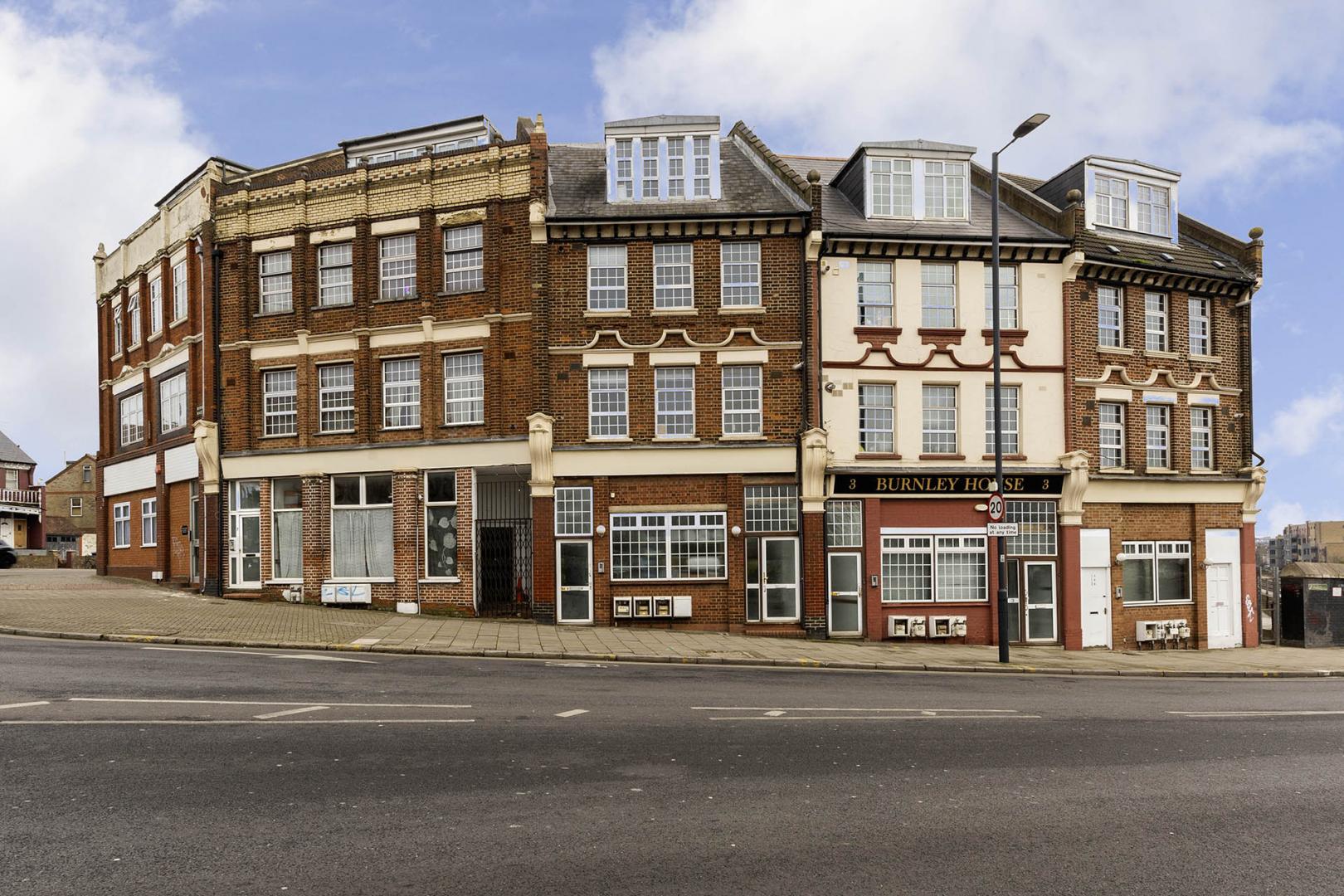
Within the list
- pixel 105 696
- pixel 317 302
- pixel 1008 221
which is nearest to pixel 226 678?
pixel 105 696

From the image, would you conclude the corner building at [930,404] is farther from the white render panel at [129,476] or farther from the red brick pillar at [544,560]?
the white render panel at [129,476]

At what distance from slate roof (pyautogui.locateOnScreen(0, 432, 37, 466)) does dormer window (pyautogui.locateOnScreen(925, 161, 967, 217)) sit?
79675 millimetres

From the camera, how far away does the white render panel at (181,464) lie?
2784cm

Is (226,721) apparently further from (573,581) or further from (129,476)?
(129,476)

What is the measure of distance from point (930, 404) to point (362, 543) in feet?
49.6

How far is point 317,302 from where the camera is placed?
25938 mm

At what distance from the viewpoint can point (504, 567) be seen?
24.5 meters

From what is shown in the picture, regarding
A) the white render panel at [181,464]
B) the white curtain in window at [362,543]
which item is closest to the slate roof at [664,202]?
the white curtain in window at [362,543]

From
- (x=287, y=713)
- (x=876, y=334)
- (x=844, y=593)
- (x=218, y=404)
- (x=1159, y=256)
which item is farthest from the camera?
(x=1159, y=256)

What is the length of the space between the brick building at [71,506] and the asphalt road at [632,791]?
248 ft

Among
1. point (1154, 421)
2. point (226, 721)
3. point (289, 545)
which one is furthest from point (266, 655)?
point (1154, 421)

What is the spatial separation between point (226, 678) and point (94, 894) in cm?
829

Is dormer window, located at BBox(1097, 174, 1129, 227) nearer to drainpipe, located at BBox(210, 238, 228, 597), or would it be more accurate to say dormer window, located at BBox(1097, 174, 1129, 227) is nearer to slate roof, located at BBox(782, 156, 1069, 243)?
slate roof, located at BBox(782, 156, 1069, 243)

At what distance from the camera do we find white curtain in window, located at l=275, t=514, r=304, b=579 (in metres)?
25.7
